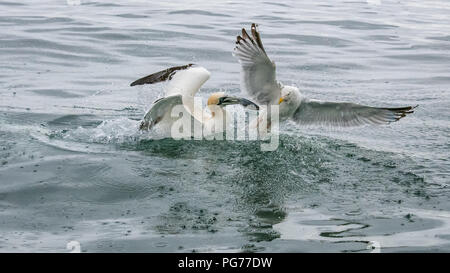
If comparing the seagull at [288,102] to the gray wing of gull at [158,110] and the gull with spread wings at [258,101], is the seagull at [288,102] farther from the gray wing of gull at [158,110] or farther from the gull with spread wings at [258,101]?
the gray wing of gull at [158,110]

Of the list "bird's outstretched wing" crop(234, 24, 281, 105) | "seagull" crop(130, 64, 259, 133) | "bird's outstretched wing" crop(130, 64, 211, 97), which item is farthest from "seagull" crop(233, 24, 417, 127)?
"bird's outstretched wing" crop(130, 64, 211, 97)

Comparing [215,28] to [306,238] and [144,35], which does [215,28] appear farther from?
[306,238]

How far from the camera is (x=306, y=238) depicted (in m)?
5.84

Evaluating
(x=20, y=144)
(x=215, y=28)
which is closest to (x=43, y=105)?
(x=20, y=144)

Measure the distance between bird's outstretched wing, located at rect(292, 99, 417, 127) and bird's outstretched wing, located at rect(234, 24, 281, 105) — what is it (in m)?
0.54

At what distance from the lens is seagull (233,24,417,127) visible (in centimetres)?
788

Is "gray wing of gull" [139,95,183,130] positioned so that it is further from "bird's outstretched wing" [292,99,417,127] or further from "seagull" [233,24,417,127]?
"bird's outstretched wing" [292,99,417,127]

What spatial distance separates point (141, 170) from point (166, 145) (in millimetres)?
1190

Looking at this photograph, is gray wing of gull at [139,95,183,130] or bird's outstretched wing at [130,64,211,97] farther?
bird's outstretched wing at [130,64,211,97]

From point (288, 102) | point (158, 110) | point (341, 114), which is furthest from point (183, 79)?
point (341, 114)

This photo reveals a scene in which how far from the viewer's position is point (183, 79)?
8.95 metres

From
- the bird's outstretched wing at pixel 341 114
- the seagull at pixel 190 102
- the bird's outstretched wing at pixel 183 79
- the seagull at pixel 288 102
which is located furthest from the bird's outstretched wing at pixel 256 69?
the bird's outstretched wing at pixel 183 79

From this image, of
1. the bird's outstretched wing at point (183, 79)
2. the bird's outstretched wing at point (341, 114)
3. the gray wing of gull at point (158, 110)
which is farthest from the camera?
the bird's outstretched wing at point (183, 79)

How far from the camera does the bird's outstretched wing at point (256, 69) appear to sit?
7785 mm
